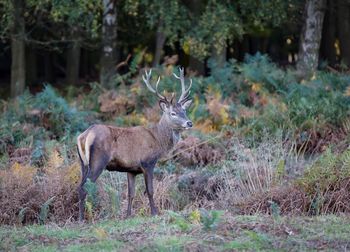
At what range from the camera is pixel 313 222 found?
29.9 feet

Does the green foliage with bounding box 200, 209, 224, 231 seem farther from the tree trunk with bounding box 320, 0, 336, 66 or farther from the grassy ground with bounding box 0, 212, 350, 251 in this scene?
the tree trunk with bounding box 320, 0, 336, 66

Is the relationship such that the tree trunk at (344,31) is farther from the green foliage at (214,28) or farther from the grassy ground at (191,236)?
the grassy ground at (191,236)

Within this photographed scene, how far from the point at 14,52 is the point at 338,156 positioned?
44.6ft

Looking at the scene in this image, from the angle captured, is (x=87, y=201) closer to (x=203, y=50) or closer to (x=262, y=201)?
(x=262, y=201)

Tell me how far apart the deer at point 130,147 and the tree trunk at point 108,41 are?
9891mm

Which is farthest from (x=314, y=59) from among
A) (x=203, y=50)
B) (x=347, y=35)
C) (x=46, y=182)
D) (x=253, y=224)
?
(x=253, y=224)

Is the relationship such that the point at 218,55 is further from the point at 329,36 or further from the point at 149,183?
the point at 149,183

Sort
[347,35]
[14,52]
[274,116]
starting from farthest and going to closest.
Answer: [347,35], [14,52], [274,116]

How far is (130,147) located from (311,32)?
11210 mm

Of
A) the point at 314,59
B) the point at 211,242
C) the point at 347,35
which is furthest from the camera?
the point at 347,35

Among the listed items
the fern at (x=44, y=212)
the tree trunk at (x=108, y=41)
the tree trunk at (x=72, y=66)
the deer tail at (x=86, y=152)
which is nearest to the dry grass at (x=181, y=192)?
the fern at (x=44, y=212)

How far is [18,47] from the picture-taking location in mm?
22734

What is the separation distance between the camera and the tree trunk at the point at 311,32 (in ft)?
68.7

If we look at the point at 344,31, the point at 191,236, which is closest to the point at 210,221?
the point at 191,236
